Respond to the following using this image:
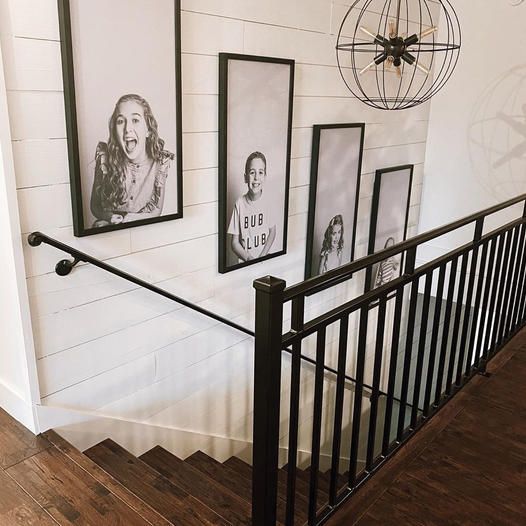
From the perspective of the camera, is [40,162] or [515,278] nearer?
[40,162]

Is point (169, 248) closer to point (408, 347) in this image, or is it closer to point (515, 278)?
point (408, 347)

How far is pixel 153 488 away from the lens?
2.22 metres

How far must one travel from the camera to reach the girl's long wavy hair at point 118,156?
220 centimetres

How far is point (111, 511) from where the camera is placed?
6.20 ft

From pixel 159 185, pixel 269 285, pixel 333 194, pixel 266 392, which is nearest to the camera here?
pixel 269 285

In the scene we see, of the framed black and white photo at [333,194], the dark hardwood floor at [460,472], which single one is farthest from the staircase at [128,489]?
the framed black and white photo at [333,194]

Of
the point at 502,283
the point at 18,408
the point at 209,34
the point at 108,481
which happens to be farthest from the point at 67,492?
the point at 502,283

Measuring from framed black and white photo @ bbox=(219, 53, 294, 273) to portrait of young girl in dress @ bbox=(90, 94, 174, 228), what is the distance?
16.9 inches

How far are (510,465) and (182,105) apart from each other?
6.81 ft

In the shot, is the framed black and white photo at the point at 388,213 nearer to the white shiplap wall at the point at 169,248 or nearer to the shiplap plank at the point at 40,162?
the white shiplap wall at the point at 169,248

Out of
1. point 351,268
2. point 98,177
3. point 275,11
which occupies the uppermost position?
point 275,11

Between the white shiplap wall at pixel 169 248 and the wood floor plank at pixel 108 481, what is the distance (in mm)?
172

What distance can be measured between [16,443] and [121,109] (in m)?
1.41

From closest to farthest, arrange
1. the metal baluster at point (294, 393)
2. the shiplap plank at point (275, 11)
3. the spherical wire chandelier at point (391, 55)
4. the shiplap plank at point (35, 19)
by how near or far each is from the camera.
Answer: the metal baluster at point (294, 393) → the shiplap plank at point (35, 19) → the shiplap plank at point (275, 11) → the spherical wire chandelier at point (391, 55)
